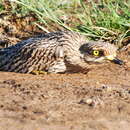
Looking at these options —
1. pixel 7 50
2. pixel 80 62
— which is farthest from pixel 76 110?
pixel 7 50

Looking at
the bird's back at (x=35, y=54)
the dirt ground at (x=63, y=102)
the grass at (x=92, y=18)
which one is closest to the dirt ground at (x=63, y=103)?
the dirt ground at (x=63, y=102)

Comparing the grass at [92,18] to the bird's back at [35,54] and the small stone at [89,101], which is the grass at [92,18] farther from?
the small stone at [89,101]

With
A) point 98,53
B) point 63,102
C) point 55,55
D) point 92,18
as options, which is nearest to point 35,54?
point 55,55

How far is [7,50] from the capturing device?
23.4 ft

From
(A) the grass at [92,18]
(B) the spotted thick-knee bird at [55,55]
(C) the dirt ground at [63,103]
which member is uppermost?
(A) the grass at [92,18]

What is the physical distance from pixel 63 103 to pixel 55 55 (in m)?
1.89

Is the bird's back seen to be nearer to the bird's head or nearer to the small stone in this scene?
the bird's head

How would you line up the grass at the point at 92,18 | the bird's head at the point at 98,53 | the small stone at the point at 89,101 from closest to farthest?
the small stone at the point at 89,101 < the bird's head at the point at 98,53 < the grass at the point at 92,18

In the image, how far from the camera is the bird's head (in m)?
6.73

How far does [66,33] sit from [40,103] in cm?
246

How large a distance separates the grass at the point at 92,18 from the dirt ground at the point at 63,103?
2.12m

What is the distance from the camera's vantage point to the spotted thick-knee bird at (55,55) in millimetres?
6738

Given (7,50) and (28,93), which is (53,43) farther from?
(28,93)

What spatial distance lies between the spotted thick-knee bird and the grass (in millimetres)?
1215
